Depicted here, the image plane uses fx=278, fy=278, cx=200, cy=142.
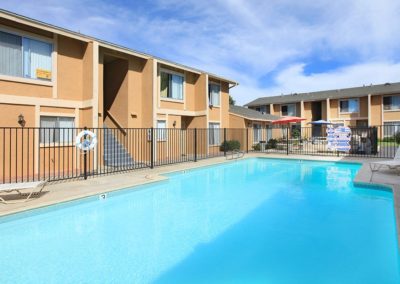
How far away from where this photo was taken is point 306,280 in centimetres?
416

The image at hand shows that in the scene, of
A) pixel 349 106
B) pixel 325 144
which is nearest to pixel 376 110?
pixel 349 106

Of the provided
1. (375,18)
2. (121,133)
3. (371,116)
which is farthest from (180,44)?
(371,116)

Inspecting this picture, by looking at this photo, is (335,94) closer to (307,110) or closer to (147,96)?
(307,110)

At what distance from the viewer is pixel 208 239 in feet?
18.4

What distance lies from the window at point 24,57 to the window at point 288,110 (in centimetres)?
3286

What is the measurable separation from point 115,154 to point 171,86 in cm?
570

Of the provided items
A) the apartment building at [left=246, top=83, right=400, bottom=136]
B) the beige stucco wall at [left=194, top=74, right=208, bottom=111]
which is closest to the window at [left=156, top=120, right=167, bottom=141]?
the beige stucco wall at [left=194, top=74, right=208, bottom=111]

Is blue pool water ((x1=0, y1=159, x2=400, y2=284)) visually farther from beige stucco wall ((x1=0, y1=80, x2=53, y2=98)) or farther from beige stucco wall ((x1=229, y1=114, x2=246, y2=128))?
beige stucco wall ((x1=229, y1=114, x2=246, y2=128))

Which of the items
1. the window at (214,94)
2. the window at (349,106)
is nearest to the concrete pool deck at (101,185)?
the window at (214,94)

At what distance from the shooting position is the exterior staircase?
13789 millimetres

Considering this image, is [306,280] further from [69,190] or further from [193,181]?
[193,181]

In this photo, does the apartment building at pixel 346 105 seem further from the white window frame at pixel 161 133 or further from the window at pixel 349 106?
the white window frame at pixel 161 133

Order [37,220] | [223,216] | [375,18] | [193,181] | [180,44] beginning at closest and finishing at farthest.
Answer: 1. [37,220]
2. [223,216]
3. [193,181]
4. [375,18]
5. [180,44]

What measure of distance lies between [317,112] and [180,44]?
80.9 ft
